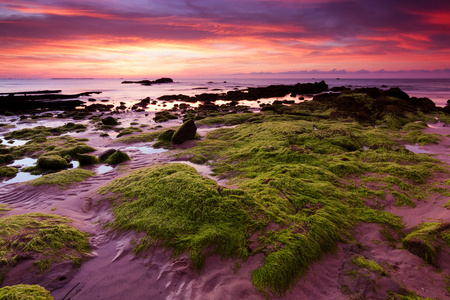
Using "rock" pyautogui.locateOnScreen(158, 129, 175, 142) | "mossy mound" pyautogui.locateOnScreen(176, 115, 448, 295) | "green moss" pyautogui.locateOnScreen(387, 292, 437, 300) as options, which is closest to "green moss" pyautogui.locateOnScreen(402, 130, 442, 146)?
"mossy mound" pyautogui.locateOnScreen(176, 115, 448, 295)

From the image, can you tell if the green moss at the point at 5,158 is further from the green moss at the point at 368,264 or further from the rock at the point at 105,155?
the green moss at the point at 368,264

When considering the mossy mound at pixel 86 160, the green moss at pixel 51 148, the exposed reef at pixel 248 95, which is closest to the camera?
the mossy mound at pixel 86 160

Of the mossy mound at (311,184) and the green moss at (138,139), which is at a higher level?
the green moss at (138,139)

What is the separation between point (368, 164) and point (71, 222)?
26.8 ft

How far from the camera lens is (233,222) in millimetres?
4035

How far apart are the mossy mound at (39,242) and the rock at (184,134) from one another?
6.34 meters

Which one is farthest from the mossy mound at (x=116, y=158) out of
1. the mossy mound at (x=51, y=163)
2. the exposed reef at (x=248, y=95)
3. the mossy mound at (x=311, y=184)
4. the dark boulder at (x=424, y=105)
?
the exposed reef at (x=248, y=95)

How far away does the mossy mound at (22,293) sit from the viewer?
2.42 metres

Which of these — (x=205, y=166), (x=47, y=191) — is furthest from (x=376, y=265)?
(x=47, y=191)

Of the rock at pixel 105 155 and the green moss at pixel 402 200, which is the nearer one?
the green moss at pixel 402 200

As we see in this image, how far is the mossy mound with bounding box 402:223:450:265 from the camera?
322 centimetres

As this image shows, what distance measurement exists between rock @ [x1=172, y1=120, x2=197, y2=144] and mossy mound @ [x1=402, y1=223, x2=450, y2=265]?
28.5ft

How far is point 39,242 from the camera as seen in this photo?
3.57 metres

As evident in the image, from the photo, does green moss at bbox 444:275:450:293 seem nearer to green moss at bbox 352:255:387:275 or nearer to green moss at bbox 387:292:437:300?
green moss at bbox 387:292:437:300
